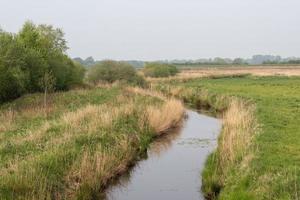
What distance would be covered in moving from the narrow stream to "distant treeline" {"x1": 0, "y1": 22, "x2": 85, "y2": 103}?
10698 millimetres

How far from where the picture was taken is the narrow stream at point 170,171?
472 inches

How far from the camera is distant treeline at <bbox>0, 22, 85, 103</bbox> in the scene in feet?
84.4

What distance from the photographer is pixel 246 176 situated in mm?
9797

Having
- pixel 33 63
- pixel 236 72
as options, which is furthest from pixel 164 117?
pixel 236 72

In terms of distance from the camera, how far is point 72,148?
12.2 metres

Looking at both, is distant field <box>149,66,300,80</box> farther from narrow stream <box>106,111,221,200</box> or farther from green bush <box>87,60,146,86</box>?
narrow stream <box>106,111,221,200</box>

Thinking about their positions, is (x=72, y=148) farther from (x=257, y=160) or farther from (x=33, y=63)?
(x=33, y=63)

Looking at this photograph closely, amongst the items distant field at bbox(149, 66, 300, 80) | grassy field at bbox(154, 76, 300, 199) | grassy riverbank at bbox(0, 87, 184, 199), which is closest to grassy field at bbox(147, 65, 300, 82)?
distant field at bbox(149, 66, 300, 80)

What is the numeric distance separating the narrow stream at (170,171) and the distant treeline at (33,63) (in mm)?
10698

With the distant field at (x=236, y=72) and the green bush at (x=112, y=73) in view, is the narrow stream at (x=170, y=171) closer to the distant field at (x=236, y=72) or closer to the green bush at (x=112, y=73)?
the green bush at (x=112, y=73)

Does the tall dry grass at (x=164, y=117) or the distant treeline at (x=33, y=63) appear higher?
the distant treeline at (x=33, y=63)

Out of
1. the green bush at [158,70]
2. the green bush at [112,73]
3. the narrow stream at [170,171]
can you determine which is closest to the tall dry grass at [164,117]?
the narrow stream at [170,171]

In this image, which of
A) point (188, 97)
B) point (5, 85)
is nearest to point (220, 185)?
point (5, 85)

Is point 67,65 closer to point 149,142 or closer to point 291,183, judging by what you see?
point 149,142
